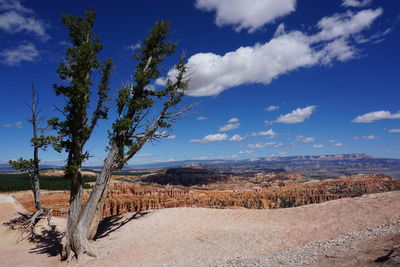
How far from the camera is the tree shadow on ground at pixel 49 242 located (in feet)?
53.2

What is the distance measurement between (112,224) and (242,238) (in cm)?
1140

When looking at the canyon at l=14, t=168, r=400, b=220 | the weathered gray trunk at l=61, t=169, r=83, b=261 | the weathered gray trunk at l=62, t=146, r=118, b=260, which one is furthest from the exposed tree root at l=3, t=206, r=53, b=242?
the weathered gray trunk at l=62, t=146, r=118, b=260

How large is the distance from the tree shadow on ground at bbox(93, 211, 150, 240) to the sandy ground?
0.09 metres

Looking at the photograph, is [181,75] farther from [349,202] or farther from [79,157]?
[349,202]

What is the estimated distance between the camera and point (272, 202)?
8194cm

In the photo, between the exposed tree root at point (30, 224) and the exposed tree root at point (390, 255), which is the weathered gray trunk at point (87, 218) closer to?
the exposed tree root at point (30, 224)

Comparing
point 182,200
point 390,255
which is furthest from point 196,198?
point 390,255

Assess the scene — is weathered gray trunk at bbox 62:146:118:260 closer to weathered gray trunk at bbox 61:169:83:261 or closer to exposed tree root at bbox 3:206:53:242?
weathered gray trunk at bbox 61:169:83:261

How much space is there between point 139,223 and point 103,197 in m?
4.78

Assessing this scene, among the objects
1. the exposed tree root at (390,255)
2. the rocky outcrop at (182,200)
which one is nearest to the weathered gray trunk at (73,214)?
the exposed tree root at (390,255)

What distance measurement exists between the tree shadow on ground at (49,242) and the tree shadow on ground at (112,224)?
258cm

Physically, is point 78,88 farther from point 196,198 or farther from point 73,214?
point 196,198

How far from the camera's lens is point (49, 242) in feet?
59.7

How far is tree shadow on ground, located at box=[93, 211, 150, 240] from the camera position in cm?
1876
